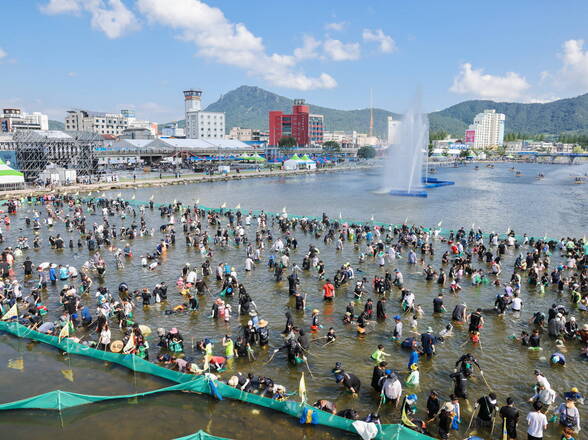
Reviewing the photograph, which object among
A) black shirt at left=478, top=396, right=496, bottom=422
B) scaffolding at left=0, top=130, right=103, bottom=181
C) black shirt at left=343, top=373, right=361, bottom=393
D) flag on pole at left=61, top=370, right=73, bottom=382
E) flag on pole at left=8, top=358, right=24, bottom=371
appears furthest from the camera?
scaffolding at left=0, top=130, right=103, bottom=181

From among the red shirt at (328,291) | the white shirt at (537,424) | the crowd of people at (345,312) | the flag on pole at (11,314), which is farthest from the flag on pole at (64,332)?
the white shirt at (537,424)

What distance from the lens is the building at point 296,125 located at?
620 feet

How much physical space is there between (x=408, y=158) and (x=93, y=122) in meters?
154

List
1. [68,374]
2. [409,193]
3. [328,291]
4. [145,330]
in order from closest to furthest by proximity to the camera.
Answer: [68,374] < [145,330] < [328,291] < [409,193]

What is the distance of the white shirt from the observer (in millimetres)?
9681

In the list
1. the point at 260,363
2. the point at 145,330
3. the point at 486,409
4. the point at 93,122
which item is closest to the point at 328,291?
the point at 260,363

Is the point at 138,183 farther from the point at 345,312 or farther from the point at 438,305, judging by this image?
the point at 438,305

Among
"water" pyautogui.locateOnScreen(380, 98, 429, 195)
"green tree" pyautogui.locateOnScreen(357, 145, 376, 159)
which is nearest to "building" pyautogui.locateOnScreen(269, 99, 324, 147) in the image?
"green tree" pyautogui.locateOnScreen(357, 145, 376, 159)

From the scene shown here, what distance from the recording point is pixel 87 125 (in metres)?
174

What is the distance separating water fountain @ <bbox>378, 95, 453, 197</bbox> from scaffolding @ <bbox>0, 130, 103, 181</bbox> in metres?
50.4

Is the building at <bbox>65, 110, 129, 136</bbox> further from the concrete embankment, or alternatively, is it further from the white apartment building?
the concrete embankment

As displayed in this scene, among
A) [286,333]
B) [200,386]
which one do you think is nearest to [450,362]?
[286,333]

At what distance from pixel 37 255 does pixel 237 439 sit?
956 inches

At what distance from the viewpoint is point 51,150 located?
67562 mm
